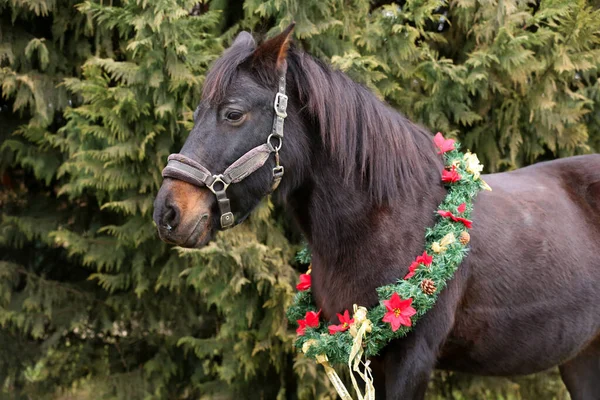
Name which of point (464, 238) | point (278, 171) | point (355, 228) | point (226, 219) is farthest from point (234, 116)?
point (464, 238)

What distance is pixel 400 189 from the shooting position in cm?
226

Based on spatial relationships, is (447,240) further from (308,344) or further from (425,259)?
(308,344)

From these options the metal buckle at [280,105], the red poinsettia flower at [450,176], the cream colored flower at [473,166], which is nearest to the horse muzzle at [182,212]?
the metal buckle at [280,105]

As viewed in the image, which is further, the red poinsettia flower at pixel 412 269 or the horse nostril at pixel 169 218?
the red poinsettia flower at pixel 412 269

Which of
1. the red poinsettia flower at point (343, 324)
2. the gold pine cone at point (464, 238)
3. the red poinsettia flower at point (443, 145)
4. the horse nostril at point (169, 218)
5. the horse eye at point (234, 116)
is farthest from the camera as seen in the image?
the red poinsettia flower at point (443, 145)

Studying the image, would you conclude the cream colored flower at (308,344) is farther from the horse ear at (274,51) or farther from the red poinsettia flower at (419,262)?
the horse ear at (274,51)

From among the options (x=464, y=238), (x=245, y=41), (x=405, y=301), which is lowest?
(x=405, y=301)

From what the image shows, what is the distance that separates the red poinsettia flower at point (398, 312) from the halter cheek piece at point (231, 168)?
589 mm

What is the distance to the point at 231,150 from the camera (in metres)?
1.99

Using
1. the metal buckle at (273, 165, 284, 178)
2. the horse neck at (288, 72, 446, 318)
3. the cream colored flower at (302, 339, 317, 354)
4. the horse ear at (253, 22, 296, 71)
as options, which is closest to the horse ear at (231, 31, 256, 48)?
the horse ear at (253, 22, 296, 71)

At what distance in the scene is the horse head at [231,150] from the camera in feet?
6.35

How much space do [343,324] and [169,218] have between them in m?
0.74

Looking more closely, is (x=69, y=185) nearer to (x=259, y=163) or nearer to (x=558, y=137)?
(x=259, y=163)

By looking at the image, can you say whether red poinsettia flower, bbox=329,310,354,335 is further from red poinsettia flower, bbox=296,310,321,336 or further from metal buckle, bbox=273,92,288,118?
metal buckle, bbox=273,92,288,118
